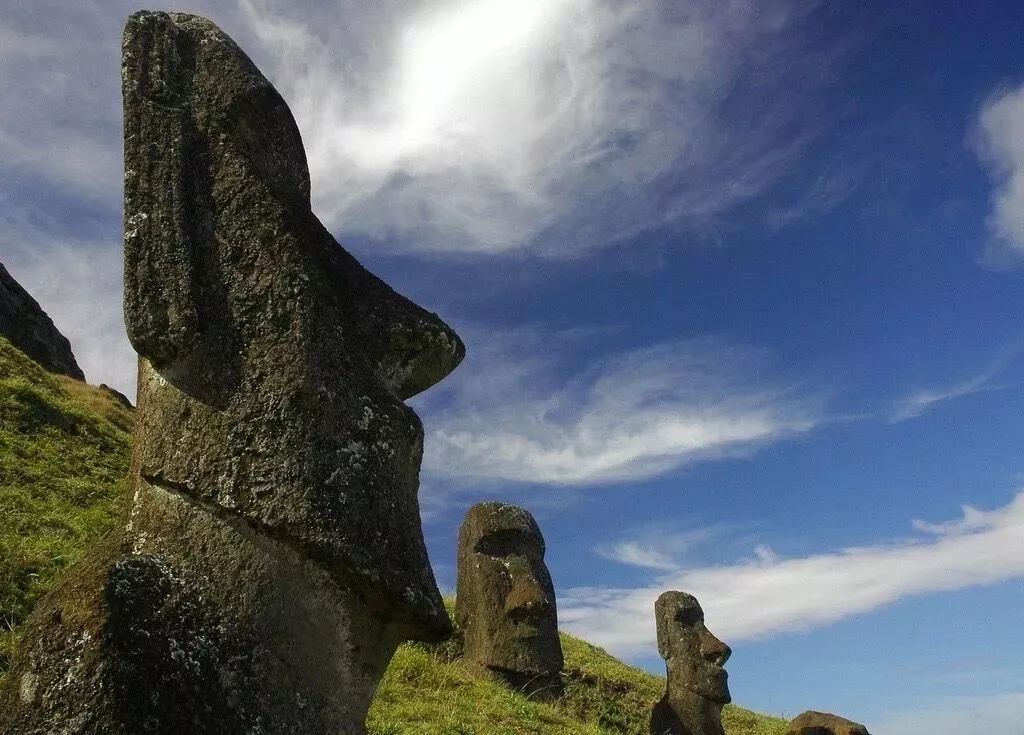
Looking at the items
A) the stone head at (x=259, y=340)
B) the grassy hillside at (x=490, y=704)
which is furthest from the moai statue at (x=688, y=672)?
the stone head at (x=259, y=340)

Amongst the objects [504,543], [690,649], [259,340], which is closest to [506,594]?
[504,543]

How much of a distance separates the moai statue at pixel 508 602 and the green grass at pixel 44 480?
4804 millimetres

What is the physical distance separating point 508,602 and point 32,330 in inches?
907

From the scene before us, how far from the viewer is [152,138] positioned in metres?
3.14

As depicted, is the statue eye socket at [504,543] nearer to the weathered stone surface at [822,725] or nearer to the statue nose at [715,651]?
the statue nose at [715,651]

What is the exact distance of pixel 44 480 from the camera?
13109 millimetres

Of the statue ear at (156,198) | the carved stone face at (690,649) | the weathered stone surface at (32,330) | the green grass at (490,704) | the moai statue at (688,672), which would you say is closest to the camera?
the statue ear at (156,198)

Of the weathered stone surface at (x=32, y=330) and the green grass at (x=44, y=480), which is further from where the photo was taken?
the weathered stone surface at (x=32, y=330)

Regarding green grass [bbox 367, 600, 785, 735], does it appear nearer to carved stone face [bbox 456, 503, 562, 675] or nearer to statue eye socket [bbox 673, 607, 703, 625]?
carved stone face [bbox 456, 503, 562, 675]

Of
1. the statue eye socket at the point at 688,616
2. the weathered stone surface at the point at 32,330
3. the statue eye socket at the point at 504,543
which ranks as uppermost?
the weathered stone surface at the point at 32,330

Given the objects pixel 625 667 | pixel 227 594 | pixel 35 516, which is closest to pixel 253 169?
pixel 227 594

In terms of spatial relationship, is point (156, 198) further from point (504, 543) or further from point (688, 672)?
point (688, 672)

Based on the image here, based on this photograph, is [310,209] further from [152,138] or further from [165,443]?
[165,443]

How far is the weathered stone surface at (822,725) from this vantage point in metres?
13.0
